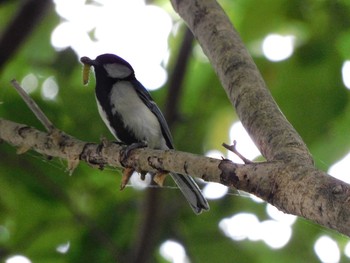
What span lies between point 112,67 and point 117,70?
5 cm

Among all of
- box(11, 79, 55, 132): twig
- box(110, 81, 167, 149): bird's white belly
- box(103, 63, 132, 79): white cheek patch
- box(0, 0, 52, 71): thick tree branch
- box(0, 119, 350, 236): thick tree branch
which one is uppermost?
box(103, 63, 132, 79): white cheek patch

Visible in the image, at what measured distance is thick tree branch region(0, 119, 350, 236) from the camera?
1.66 meters

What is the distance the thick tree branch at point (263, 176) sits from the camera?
1.66m

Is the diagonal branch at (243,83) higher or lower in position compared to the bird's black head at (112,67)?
lower

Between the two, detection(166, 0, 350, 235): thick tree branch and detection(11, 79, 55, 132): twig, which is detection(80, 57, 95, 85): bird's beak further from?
detection(11, 79, 55, 132): twig

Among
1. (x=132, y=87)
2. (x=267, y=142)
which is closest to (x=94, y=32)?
(x=132, y=87)

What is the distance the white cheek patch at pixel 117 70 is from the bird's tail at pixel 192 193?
0.87m

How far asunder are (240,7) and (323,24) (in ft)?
1.70

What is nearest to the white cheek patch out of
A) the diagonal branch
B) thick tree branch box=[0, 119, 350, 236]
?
the diagonal branch

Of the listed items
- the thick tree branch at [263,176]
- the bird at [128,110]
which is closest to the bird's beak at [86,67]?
the bird at [128,110]

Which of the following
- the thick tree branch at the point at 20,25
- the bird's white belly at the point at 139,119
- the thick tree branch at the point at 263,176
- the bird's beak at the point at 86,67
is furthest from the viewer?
the bird's white belly at the point at 139,119

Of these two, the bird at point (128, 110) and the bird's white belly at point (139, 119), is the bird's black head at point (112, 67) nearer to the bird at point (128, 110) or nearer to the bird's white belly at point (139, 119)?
the bird at point (128, 110)

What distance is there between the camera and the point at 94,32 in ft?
17.3

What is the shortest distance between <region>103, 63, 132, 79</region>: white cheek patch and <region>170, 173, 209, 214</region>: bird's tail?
866 mm
